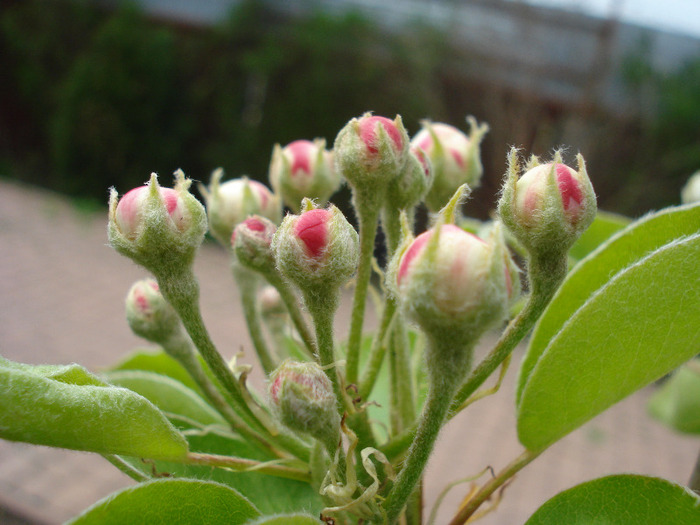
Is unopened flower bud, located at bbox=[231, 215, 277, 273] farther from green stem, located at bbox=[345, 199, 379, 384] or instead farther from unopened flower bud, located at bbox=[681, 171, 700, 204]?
unopened flower bud, located at bbox=[681, 171, 700, 204]

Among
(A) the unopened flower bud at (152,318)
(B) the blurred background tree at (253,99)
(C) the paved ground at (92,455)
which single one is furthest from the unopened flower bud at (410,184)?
(B) the blurred background tree at (253,99)

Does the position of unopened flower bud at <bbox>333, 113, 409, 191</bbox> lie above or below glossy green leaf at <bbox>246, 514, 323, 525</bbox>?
above

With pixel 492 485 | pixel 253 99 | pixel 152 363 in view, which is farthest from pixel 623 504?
pixel 253 99

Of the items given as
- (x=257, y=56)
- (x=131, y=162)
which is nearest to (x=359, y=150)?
(x=257, y=56)

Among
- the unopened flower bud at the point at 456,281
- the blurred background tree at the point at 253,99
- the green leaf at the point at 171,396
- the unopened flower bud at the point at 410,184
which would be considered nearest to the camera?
the unopened flower bud at the point at 456,281

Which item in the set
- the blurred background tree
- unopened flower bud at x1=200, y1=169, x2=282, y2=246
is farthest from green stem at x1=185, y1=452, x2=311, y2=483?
the blurred background tree

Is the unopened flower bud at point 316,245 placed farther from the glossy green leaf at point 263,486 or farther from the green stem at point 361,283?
the glossy green leaf at point 263,486
